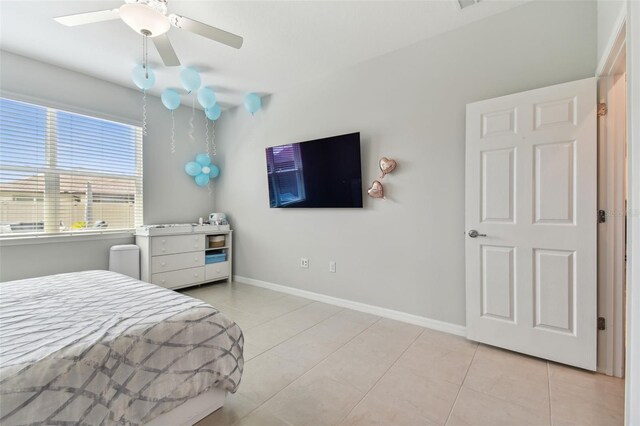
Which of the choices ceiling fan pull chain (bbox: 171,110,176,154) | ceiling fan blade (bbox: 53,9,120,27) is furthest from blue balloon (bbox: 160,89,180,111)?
ceiling fan blade (bbox: 53,9,120,27)

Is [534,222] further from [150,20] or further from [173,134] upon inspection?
[173,134]

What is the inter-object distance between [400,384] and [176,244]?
3142mm

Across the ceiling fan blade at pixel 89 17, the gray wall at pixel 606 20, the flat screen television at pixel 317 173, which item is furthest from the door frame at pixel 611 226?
the ceiling fan blade at pixel 89 17

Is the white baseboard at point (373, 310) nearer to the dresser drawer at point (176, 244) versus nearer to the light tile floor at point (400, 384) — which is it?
the light tile floor at point (400, 384)

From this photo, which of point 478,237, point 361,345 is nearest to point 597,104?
point 478,237

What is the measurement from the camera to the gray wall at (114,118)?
9.13 feet

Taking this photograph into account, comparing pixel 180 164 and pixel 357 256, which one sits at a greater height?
pixel 180 164

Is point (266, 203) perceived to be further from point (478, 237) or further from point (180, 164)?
point (478, 237)

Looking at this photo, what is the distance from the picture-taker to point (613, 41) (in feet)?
5.05

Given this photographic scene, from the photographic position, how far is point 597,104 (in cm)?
181

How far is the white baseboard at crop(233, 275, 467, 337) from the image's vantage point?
2.44 meters

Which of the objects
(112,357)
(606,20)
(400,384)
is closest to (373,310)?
(400,384)

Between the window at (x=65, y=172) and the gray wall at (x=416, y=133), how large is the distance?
2090 mm

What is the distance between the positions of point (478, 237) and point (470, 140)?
0.80m
